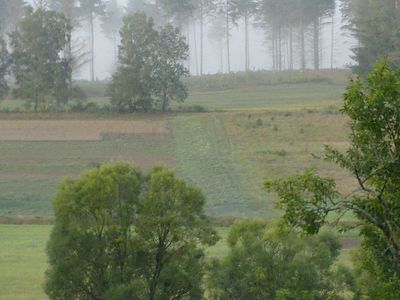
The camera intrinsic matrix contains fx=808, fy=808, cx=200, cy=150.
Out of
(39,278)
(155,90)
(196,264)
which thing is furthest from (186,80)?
(196,264)

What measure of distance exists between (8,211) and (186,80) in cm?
4486

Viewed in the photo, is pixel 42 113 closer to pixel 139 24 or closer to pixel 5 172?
pixel 139 24

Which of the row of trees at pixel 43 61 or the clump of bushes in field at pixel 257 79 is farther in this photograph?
the clump of bushes in field at pixel 257 79

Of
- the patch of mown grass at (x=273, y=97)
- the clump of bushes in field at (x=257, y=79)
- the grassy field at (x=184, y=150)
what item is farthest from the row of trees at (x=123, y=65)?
the clump of bushes in field at (x=257, y=79)

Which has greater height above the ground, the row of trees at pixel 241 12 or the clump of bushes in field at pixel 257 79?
the row of trees at pixel 241 12

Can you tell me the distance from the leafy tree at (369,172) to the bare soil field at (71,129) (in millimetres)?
44669

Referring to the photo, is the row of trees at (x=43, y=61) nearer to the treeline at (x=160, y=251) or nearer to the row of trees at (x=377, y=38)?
the row of trees at (x=377, y=38)

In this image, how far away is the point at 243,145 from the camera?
53.3 m

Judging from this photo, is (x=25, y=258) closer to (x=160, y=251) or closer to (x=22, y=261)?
(x=22, y=261)

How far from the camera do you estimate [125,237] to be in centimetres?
2198

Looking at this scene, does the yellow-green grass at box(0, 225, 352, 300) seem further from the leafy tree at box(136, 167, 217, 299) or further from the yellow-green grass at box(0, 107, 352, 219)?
the leafy tree at box(136, 167, 217, 299)

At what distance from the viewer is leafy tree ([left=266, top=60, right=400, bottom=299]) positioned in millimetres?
10125

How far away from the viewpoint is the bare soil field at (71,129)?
181ft

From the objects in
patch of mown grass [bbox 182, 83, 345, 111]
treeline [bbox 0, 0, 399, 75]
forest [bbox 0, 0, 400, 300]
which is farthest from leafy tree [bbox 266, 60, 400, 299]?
treeline [bbox 0, 0, 399, 75]
